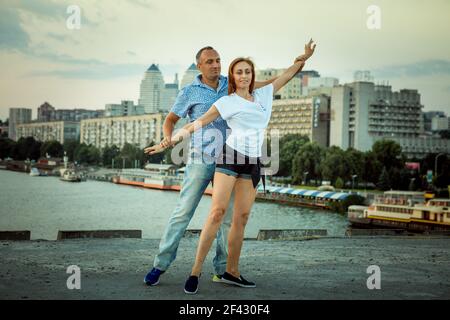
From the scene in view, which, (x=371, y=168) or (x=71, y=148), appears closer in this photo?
(x=371, y=168)


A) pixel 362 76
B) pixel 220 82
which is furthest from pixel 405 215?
pixel 362 76

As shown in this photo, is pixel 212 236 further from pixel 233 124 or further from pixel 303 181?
pixel 303 181

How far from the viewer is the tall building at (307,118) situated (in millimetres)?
94000

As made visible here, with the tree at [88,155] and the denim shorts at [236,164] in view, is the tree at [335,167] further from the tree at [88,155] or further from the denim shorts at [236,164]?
the denim shorts at [236,164]

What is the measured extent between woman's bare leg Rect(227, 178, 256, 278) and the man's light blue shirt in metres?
0.31

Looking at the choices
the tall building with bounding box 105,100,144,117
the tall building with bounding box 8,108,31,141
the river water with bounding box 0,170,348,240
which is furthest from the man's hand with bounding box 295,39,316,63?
the tall building with bounding box 8,108,31,141

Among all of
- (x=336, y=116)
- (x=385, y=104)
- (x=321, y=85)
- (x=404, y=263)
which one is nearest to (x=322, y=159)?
(x=336, y=116)

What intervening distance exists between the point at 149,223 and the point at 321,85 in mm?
85258

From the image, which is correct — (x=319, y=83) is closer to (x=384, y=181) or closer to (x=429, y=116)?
(x=384, y=181)

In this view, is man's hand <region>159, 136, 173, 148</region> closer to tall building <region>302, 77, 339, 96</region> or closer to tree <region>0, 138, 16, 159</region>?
tall building <region>302, 77, 339, 96</region>

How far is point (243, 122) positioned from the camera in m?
4.52

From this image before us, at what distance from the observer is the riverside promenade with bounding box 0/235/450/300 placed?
422 centimetres

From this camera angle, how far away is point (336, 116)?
90.8m

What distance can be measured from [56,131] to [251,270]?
157 meters
